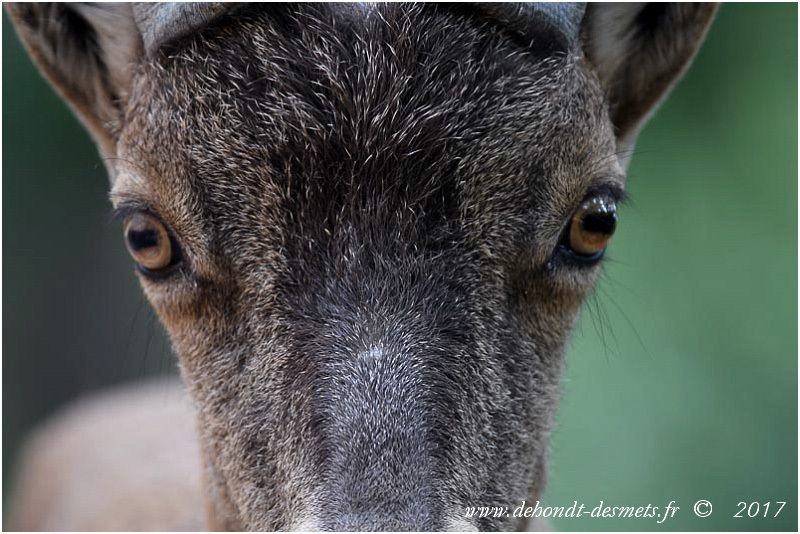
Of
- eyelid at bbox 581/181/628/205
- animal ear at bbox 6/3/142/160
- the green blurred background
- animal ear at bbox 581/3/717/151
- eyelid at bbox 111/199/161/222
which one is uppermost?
animal ear at bbox 581/3/717/151

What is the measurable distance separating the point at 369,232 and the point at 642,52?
4.81ft

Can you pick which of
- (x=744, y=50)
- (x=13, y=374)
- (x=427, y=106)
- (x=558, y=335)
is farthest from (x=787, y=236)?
(x=13, y=374)

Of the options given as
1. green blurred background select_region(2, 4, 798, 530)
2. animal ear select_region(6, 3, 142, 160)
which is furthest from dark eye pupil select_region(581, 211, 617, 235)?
green blurred background select_region(2, 4, 798, 530)

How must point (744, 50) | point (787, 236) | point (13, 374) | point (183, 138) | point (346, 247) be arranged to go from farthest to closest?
point (13, 374) → point (744, 50) → point (787, 236) → point (183, 138) → point (346, 247)

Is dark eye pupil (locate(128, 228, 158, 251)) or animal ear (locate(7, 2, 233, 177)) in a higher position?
animal ear (locate(7, 2, 233, 177))

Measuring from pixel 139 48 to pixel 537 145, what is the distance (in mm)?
1401

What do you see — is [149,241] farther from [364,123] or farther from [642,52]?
[642,52]

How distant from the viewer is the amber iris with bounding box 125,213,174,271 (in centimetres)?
286

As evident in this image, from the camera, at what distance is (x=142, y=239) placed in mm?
2908

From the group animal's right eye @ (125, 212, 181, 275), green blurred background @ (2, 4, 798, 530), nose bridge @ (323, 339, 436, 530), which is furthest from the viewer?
green blurred background @ (2, 4, 798, 530)

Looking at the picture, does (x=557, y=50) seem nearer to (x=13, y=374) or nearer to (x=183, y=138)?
(x=183, y=138)

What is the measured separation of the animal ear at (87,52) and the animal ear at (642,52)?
169cm

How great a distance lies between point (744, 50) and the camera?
7844 mm

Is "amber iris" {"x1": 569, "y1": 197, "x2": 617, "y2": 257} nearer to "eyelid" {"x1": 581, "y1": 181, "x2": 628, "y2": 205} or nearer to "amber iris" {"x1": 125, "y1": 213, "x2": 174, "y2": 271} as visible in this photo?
"eyelid" {"x1": 581, "y1": 181, "x2": 628, "y2": 205}
